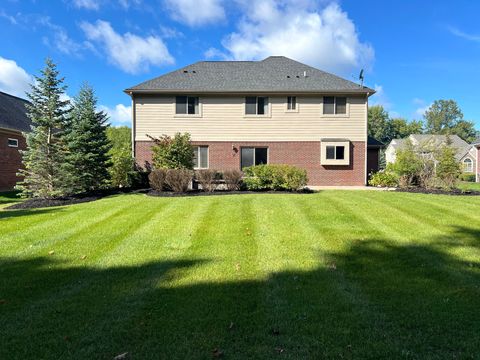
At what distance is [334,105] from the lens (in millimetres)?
18859

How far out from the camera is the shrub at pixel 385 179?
52.6 ft

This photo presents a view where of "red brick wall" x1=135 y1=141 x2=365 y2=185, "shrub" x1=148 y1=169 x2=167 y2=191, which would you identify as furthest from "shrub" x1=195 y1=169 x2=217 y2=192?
"red brick wall" x1=135 y1=141 x2=365 y2=185

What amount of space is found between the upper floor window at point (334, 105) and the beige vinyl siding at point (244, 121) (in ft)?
0.76

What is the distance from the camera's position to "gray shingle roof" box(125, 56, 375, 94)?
18.5 meters

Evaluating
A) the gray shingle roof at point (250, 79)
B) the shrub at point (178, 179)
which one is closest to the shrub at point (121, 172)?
the shrub at point (178, 179)

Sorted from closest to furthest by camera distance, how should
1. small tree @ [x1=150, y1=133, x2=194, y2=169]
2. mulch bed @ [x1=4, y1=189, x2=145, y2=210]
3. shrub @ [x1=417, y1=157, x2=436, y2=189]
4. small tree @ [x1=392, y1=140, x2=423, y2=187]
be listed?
1. mulch bed @ [x1=4, y1=189, x2=145, y2=210]
2. shrub @ [x1=417, y1=157, x2=436, y2=189]
3. small tree @ [x1=392, y1=140, x2=423, y2=187]
4. small tree @ [x1=150, y1=133, x2=194, y2=169]

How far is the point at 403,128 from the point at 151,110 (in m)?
81.0

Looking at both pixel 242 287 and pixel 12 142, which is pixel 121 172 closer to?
pixel 12 142

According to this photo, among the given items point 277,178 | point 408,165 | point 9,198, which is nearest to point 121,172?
point 9,198

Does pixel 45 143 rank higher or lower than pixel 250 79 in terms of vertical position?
lower

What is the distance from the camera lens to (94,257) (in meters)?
5.46

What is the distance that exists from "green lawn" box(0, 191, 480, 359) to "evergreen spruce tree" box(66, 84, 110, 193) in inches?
225

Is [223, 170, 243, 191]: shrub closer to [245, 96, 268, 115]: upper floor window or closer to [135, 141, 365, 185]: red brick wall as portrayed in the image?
[135, 141, 365, 185]: red brick wall

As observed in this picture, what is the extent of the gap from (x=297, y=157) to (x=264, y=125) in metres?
2.58
